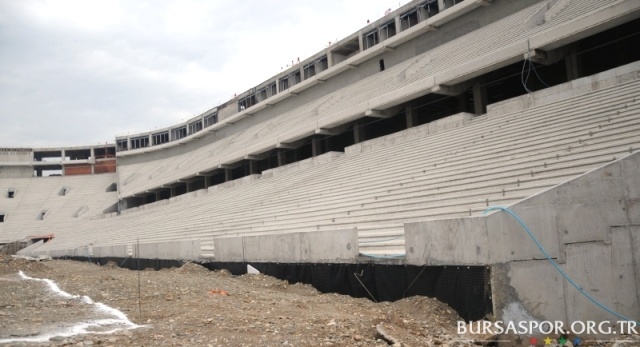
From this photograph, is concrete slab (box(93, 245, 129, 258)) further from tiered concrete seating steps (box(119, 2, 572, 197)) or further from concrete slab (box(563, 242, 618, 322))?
concrete slab (box(563, 242, 618, 322))

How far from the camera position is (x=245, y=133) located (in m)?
35.5

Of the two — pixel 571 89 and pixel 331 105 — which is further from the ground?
pixel 331 105

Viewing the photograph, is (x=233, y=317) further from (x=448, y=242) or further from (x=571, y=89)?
(x=571, y=89)

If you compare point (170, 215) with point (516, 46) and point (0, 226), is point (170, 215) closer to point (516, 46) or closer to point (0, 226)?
point (516, 46)

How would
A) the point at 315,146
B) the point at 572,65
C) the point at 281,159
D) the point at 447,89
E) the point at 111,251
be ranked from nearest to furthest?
the point at 572,65 → the point at 447,89 → the point at 111,251 → the point at 315,146 → the point at 281,159

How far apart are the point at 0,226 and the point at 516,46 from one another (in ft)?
147

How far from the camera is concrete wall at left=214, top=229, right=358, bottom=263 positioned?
28.7ft

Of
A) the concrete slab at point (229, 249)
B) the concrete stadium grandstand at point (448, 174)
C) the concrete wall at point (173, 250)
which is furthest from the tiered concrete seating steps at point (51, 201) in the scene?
the concrete slab at point (229, 249)

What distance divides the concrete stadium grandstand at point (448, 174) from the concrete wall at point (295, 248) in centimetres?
Result: 4

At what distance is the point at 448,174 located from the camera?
1130 centimetres

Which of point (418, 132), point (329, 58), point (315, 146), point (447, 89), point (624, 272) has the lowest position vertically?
point (624, 272)

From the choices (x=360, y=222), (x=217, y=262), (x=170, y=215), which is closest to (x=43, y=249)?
(x=170, y=215)

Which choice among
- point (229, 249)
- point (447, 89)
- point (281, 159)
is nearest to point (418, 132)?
point (447, 89)

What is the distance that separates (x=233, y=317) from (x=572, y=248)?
13.7ft
